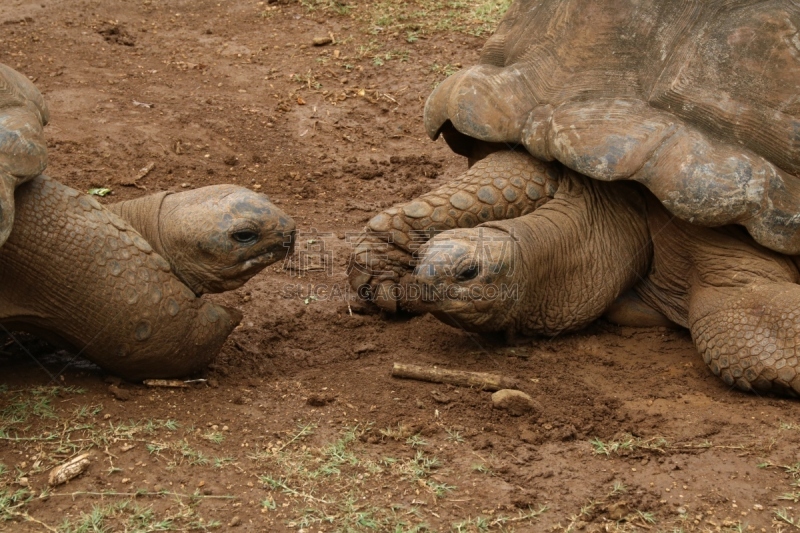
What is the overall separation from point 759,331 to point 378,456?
5.48 feet

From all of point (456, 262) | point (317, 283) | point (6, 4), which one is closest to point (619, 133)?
point (456, 262)

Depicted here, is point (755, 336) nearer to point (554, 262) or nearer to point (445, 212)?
point (554, 262)

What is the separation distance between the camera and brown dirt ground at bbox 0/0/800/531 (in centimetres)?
288

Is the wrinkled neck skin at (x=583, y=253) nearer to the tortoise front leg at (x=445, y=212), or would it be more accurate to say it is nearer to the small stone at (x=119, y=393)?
the tortoise front leg at (x=445, y=212)

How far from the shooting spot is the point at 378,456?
3.16 metres

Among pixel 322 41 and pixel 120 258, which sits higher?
pixel 120 258

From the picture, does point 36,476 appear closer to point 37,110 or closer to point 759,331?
point 37,110

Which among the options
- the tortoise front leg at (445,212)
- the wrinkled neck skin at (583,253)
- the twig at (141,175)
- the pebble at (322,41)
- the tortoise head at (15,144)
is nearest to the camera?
the tortoise head at (15,144)

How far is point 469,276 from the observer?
388cm

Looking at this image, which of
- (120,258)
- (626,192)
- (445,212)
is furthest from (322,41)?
(120,258)

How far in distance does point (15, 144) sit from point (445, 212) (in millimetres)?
1952

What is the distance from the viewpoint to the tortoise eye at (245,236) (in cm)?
349

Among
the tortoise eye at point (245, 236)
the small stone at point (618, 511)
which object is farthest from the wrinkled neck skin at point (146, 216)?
the small stone at point (618, 511)

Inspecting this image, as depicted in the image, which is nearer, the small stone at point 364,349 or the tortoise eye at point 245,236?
the tortoise eye at point 245,236
